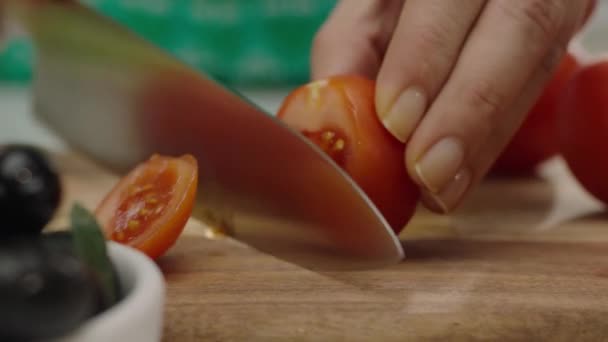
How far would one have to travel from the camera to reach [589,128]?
1.30 metres

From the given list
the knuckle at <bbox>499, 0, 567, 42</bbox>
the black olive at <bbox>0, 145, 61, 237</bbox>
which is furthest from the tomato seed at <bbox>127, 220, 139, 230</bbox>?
the knuckle at <bbox>499, 0, 567, 42</bbox>

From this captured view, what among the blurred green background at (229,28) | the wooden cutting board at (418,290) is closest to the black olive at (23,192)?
→ the wooden cutting board at (418,290)

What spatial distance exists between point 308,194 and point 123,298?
0.38 metres

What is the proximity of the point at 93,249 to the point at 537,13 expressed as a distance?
2.26 ft

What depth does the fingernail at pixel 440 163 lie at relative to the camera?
0.97 meters

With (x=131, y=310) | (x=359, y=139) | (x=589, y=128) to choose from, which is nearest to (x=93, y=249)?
(x=131, y=310)

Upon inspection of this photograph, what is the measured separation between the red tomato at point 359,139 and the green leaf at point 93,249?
0.42m

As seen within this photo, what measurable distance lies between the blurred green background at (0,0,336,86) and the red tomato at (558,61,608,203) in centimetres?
98

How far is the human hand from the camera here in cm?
97

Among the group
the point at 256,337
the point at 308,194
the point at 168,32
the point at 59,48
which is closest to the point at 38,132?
the point at 168,32

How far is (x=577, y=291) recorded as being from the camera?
0.85 meters

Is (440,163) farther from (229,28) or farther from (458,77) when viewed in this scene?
(229,28)

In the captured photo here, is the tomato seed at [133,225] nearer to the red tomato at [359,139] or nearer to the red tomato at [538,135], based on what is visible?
the red tomato at [359,139]

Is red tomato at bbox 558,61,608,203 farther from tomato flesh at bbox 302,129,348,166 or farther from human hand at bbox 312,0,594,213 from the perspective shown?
tomato flesh at bbox 302,129,348,166
